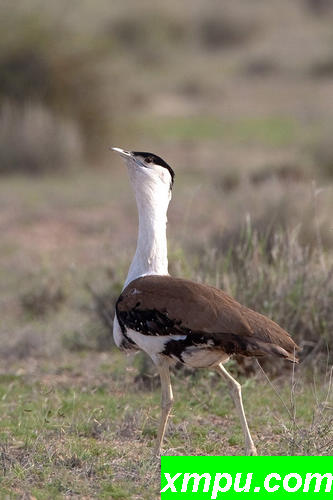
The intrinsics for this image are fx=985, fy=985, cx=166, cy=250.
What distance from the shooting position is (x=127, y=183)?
12.9 metres

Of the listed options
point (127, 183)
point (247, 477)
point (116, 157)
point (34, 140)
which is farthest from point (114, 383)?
point (116, 157)

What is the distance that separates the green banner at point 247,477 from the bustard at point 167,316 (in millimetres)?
272

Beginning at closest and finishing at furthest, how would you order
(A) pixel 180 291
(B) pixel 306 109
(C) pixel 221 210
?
(A) pixel 180 291, (C) pixel 221 210, (B) pixel 306 109

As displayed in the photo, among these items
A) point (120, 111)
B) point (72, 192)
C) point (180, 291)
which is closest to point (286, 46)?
point (120, 111)

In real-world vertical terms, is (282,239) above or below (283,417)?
above

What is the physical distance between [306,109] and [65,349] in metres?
15.5

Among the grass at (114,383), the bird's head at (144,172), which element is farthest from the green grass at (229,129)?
the bird's head at (144,172)

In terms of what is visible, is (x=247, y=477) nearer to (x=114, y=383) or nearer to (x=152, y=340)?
(x=152, y=340)

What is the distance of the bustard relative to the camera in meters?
3.60

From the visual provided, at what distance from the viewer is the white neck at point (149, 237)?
4.00 m

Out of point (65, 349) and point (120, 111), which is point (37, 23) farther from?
point (65, 349)

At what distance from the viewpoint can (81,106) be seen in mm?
14094

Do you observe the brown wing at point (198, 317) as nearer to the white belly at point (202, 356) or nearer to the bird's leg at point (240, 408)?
the white belly at point (202, 356)

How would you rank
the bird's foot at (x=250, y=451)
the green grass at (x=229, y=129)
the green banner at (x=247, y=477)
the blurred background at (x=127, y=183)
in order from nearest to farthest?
the green banner at (x=247, y=477) → the bird's foot at (x=250, y=451) → the blurred background at (x=127, y=183) → the green grass at (x=229, y=129)
